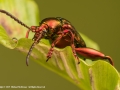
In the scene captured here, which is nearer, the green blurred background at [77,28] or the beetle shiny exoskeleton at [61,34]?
the beetle shiny exoskeleton at [61,34]

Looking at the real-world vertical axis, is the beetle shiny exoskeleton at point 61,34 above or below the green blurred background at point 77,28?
above

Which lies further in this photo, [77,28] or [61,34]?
[77,28]

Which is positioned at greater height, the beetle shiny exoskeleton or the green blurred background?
the beetle shiny exoskeleton

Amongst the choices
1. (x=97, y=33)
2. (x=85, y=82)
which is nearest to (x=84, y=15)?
(x=97, y=33)

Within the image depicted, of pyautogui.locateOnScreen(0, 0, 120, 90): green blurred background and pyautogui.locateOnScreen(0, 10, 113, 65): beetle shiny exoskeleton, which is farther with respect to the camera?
pyautogui.locateOnScreen(0, 0, 120, 90): green blurred background

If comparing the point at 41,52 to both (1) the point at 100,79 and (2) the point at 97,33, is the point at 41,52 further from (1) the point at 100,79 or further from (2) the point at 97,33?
(2) the point at 97,33

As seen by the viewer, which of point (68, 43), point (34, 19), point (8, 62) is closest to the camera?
point (68, 43)

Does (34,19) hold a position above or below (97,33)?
above

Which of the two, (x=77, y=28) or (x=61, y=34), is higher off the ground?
(x=61, y=34)
